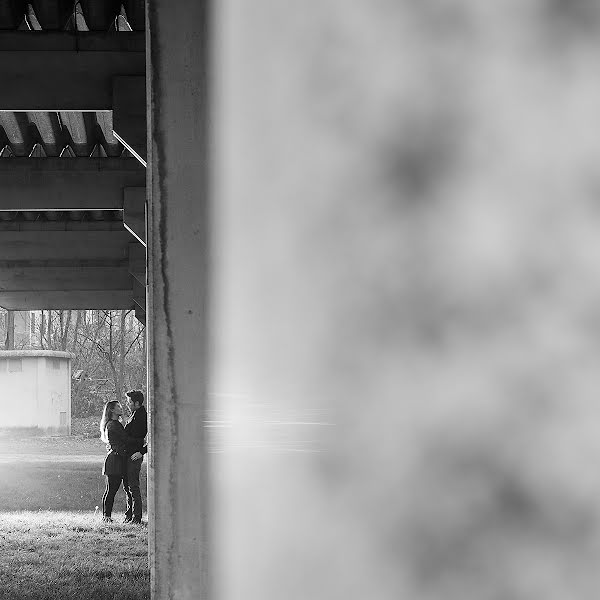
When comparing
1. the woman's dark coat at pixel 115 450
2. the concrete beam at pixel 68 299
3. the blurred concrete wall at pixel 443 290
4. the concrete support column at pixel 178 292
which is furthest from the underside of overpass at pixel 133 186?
the woman's dark coat at pixel 115 450

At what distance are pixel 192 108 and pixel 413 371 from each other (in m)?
1.73

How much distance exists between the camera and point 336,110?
1.98 ft

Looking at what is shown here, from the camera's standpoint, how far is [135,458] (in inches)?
478

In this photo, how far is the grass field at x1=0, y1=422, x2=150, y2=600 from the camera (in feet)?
26.7

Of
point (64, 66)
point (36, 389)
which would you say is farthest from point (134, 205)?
point (36, 389)

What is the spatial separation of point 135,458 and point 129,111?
6801 mm

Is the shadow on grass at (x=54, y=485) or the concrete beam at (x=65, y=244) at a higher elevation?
the concrete beam at (x=65, y=244)

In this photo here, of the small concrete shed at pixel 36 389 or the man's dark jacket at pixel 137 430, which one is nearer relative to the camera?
the man's dark jacket at pixel 137 430

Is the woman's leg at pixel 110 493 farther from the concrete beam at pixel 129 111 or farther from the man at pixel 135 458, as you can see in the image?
the concrete beam at pixel 129 111

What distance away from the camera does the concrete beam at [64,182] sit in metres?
9.95

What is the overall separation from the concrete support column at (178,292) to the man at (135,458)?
32.8 ft

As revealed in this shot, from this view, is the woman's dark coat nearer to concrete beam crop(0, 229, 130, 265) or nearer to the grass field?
the grass field

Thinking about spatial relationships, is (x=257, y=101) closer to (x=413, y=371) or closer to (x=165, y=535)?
(x=413, y=371)

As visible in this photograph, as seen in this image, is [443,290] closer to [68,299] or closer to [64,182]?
[64,182]
